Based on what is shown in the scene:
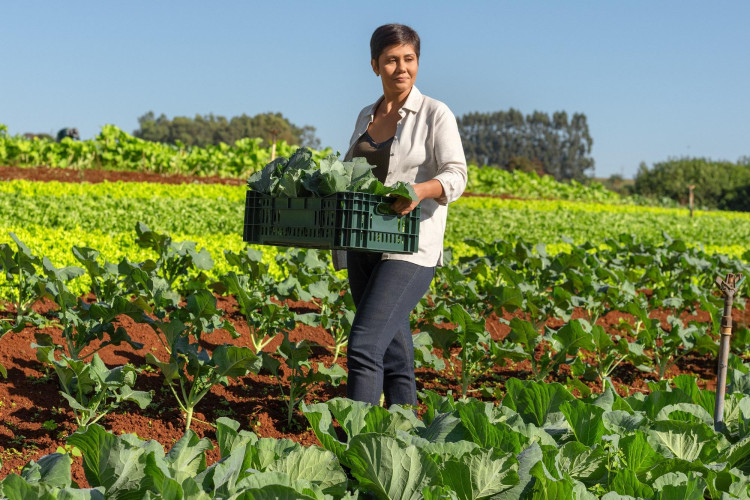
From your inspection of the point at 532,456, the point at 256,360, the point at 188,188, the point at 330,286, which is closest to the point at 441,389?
the point at 330,286

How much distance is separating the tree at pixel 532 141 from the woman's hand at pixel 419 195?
97117 mm

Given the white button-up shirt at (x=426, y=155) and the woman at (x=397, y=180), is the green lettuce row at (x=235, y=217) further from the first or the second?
the white button-up shirt at (x=426, y=155)

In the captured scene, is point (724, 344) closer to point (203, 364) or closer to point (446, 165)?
point (446, 165)

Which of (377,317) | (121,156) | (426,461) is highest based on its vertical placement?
(121,156)

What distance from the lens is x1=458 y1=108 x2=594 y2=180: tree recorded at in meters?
101

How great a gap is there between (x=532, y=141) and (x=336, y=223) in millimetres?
102978

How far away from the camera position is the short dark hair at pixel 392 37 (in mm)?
3299

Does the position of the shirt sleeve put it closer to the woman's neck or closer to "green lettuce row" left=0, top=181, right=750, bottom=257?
the woman's neck

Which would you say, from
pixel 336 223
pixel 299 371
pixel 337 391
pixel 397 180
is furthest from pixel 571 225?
pixel 336 223

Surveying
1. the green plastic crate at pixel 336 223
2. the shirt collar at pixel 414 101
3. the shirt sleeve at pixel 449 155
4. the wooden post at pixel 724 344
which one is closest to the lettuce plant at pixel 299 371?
the green plastic crate at pixel 336 223

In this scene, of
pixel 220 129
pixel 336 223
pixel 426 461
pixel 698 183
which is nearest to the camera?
pixel 426 461

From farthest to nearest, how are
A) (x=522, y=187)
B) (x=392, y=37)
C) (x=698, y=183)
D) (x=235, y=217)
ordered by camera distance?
(x=698, y=183)
(x=522, y=187)
(x=235, y=217)
(x=392, y=37)

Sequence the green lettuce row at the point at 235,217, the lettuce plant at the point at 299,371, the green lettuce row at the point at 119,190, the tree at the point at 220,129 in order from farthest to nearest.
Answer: the tree at the point at 220,129, the green lettuce row at the point at 119,190, the green lettuce row at the point at 235,217, the lettuce plant at the point at 299,371

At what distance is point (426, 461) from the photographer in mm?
1905
